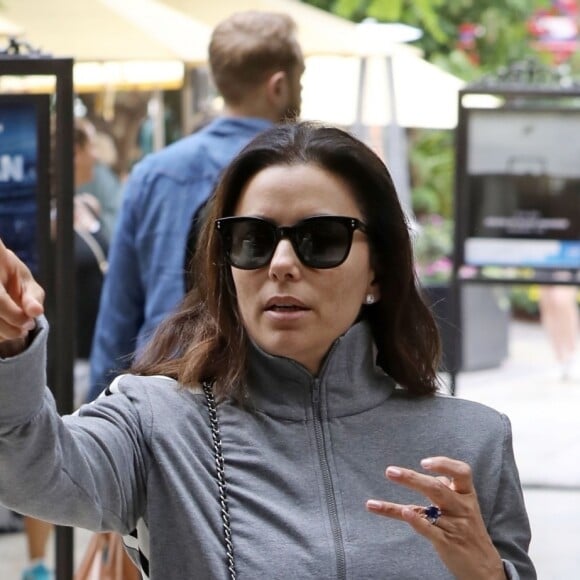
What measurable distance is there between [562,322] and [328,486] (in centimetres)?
1018

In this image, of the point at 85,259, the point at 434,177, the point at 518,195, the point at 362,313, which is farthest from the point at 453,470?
the point at 434,177

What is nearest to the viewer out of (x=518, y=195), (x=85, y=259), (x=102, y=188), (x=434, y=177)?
(x=518, y=195)

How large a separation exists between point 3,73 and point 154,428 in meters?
1.88

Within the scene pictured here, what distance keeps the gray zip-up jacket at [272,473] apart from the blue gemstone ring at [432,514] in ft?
0.41

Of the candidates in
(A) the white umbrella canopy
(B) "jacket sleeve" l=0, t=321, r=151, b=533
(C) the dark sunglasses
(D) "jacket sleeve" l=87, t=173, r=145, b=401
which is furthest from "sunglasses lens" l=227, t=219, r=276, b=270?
(A) the white umbrella canopy

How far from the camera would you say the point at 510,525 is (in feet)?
7.32

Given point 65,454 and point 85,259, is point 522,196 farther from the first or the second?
point 65,454

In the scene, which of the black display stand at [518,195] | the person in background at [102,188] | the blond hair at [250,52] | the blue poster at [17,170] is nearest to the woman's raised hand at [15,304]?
the blue poster at [17,170]

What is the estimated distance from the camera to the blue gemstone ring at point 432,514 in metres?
2.00

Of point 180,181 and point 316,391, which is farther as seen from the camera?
point 180,181

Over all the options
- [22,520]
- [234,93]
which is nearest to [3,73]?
[234,93]

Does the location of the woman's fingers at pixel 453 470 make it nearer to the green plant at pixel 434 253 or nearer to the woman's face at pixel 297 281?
the woman's face at pixel 297 281

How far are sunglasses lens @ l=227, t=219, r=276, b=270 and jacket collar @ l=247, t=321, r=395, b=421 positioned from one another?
0.13 meters

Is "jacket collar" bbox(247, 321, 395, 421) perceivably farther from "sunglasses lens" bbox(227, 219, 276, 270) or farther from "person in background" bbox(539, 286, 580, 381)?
"person in background" bbox(539, 286, 580, 381)
